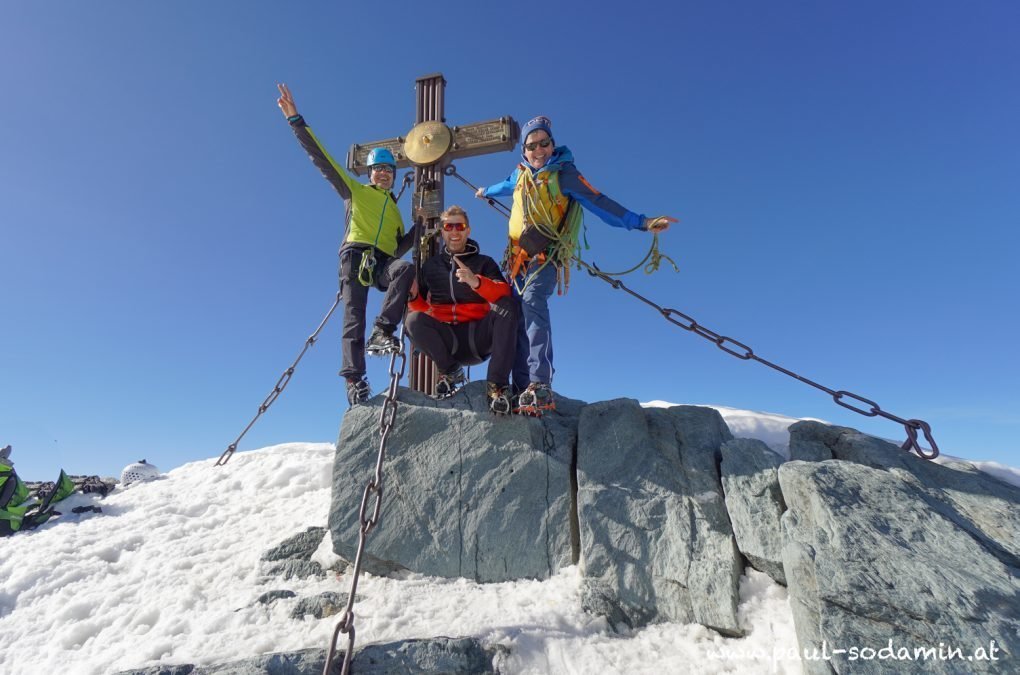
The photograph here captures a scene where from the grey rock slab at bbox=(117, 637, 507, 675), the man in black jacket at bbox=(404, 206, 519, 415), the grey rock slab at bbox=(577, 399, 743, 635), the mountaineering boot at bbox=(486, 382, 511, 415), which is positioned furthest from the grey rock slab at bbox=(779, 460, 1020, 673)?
the man in black jacket at bbox=(404, 206, 519, 415)

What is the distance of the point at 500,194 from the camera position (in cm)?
622

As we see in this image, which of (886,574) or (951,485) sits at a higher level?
(951,485)

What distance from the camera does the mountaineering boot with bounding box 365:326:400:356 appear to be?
5.32 m

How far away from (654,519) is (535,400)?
1.49 metres

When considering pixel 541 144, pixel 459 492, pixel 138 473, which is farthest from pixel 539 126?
pixel 138 473

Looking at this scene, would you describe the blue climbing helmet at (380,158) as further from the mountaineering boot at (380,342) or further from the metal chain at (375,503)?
the mountaineering boot at (380,342)

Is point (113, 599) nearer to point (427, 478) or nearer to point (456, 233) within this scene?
point (427, 478)

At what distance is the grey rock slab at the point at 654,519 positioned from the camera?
3738 millimetres

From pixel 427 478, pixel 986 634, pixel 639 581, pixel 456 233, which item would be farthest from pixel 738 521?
pixel 456 233

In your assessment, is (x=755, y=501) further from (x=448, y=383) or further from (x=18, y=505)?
(x=18, y=505)

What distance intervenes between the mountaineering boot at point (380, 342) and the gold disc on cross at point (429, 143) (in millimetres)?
3092

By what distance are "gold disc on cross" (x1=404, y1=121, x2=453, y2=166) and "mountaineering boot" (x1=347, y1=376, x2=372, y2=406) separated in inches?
138

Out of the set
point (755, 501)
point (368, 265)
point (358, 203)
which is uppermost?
point (358, 203)

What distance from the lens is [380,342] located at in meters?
5.38
